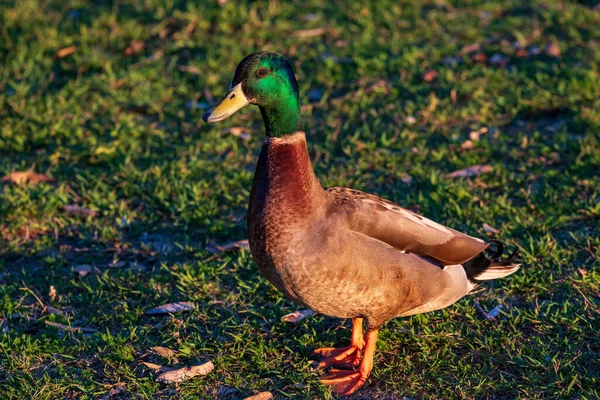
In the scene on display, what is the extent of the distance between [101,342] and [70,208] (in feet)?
5.17

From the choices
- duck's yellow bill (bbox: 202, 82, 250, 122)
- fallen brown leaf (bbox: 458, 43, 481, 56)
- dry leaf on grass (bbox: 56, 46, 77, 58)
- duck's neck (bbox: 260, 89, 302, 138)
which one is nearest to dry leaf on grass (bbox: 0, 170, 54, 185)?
dry leaf on grass (bbox: 56, 46, 77, 58)

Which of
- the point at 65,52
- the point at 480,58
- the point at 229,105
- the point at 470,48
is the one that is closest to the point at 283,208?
the point at 229,105

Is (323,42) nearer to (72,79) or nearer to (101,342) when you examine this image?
(72,79)

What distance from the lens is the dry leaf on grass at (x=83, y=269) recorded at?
192 inches

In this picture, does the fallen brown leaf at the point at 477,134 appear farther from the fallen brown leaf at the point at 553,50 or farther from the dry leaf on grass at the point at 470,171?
the fallen brown leaf at the point at 553,50

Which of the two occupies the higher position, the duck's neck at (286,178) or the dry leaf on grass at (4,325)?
the duck's neck at (286,178)

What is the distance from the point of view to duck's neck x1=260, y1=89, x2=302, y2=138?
3.73 metres

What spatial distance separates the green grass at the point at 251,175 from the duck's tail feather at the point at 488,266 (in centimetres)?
29

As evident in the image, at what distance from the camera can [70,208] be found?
5504 millimetres

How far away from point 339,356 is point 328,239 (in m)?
0.72

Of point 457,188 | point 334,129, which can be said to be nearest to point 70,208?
point 334,129

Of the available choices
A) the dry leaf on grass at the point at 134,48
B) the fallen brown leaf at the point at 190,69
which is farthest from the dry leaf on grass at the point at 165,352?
the dry leaf on grass at the point at 134,48

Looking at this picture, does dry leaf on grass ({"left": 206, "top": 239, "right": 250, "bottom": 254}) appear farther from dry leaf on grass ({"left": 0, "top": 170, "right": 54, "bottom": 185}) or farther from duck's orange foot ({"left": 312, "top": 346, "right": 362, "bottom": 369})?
dry leaf on grass ({"left": 0, "top": 170, "right": 54, "bottom": 185})

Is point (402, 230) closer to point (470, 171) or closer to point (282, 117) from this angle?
point (282, 117)
